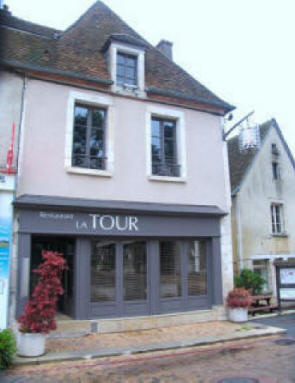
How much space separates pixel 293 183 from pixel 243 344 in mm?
11306

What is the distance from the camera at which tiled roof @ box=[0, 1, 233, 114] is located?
368 inches

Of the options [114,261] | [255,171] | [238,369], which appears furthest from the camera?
[255,171]

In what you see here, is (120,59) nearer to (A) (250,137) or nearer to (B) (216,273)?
(A) (250,137)

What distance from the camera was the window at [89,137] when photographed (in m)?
9.20

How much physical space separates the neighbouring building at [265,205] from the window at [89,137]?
7.18 metres

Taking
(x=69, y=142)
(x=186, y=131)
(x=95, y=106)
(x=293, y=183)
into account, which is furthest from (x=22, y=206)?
(x=293, y=183)

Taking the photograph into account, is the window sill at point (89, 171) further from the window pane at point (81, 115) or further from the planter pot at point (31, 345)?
the planter pot at point (31, 345)

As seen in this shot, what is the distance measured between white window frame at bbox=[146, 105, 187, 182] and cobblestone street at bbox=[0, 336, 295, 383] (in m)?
4.49

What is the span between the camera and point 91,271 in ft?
28.9

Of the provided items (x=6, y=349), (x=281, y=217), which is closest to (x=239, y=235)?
(x=281, y=217)

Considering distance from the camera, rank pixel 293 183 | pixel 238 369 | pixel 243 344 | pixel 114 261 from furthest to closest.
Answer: pixel 293 183
pixel 114 261
pixel 243 344
pixel 238 369

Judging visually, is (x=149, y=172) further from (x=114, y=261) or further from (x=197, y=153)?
(x=114, y=261)

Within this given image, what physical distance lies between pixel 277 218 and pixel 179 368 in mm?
11999

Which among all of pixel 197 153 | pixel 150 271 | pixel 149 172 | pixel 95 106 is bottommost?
pixel 150 271
